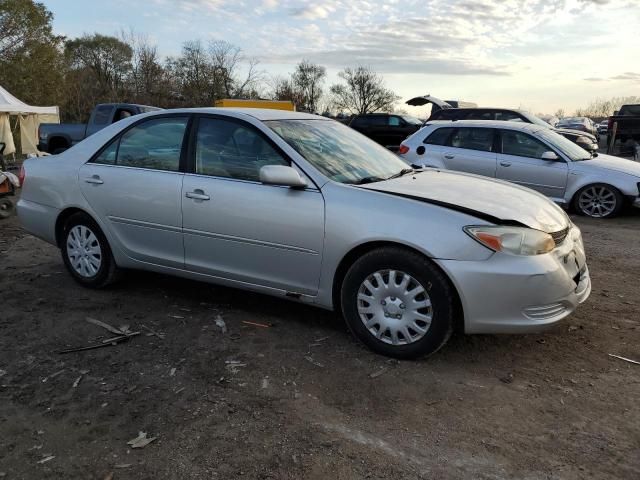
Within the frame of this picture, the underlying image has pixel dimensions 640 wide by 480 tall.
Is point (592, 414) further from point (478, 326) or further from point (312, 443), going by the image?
point (312, 443)

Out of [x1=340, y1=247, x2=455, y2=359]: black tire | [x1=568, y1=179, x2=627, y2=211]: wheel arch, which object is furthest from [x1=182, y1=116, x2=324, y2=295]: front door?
[x1=568, y1=179, x2=627, y2=211]: wheel arch

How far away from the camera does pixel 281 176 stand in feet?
11.8

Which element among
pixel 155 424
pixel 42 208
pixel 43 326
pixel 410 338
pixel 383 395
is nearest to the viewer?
pixel 155 424

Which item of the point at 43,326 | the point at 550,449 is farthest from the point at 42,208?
the point at 550,449

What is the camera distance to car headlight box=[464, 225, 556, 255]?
323cm

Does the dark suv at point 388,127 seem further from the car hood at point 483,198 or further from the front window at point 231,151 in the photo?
the front window at point 231,151

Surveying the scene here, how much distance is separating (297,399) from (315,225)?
3.71ft

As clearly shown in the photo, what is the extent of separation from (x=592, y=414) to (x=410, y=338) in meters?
1.07

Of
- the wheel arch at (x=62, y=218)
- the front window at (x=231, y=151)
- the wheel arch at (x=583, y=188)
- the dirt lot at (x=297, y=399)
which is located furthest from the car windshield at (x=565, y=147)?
the wheel arch at (x=62, y=218)

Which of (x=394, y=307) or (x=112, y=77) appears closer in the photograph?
(x=394, y=307)

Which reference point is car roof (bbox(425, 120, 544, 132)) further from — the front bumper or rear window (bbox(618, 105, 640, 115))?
rear window (bbox(618, 105, 640, 115))

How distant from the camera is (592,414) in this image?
2932 millimetres

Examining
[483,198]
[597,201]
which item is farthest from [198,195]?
[597,201]

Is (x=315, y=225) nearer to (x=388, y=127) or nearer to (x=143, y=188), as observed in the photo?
(x=143, y=188)
